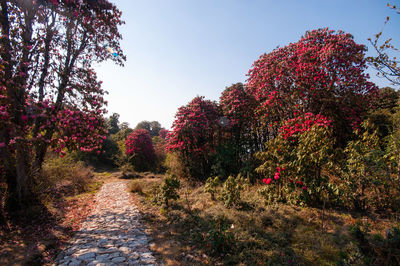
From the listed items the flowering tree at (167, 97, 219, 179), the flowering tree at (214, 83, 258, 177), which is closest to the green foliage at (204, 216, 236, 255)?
the flowering tree at (214, 83, 258, 177)

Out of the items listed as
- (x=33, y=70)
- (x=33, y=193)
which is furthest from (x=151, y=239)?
(x=33, y=70)

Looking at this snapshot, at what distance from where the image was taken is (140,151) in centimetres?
1858

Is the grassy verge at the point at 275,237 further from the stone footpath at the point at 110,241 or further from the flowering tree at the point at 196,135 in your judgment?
the flowering tree at the point at 196,135

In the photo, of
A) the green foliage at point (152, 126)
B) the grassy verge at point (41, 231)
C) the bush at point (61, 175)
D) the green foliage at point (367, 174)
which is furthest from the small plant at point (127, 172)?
the green foliage at point (152, 126)

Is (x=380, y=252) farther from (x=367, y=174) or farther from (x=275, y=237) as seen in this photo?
(x=367, y=174)

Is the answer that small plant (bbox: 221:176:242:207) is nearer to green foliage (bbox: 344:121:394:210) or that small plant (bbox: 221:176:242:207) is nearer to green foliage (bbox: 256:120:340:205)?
green foliage (bbox: 256:120:340:205)

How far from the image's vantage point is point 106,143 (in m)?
24.4

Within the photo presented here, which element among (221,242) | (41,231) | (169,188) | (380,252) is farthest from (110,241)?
(380,252)

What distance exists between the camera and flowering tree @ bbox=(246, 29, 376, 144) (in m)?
6.66

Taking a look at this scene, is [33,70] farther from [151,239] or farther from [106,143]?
[106,143]

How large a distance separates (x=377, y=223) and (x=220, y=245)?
3.38m

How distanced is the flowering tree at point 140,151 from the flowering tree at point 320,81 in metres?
13.7

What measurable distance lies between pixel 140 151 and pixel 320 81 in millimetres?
16368

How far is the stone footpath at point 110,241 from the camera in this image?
146 inches
